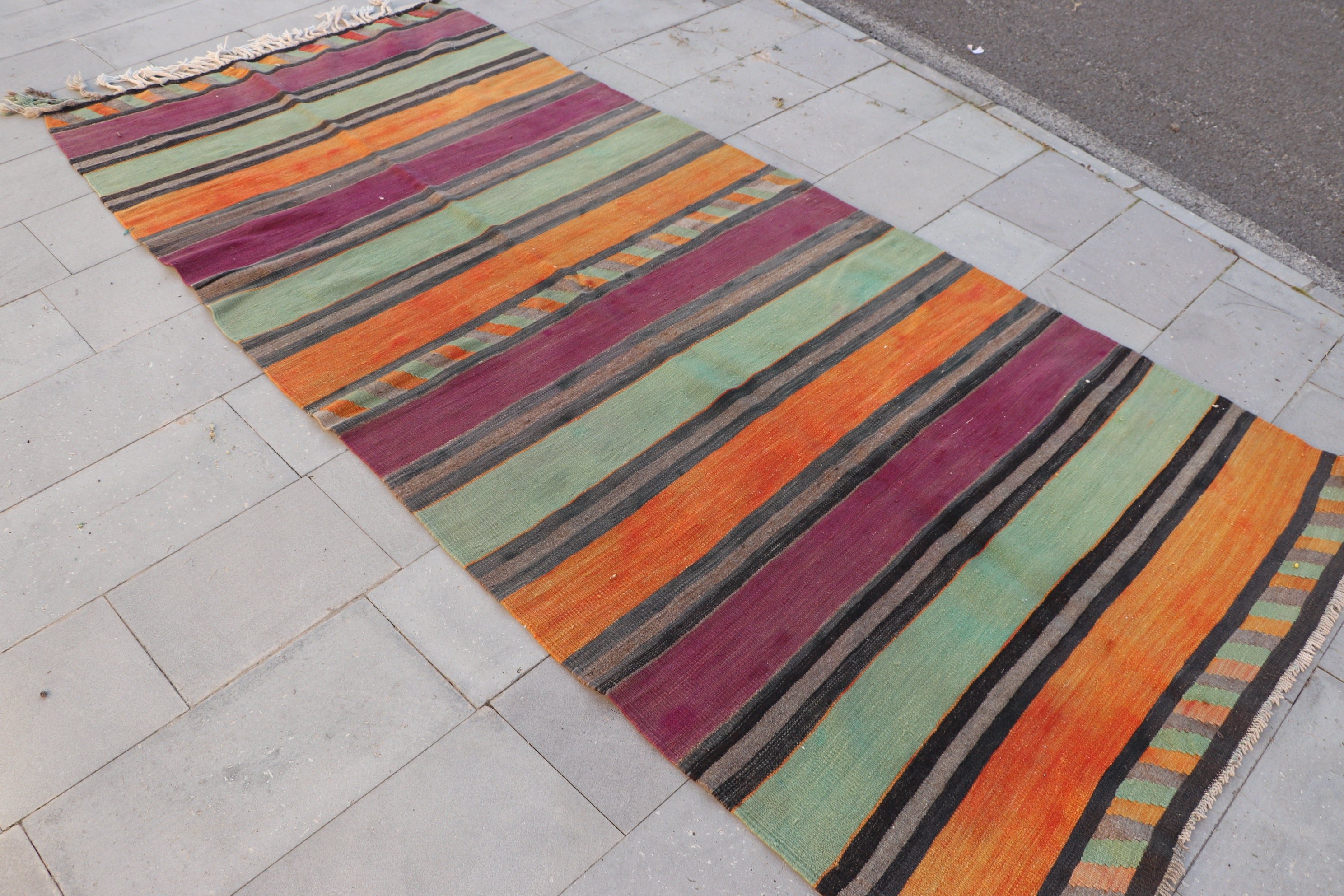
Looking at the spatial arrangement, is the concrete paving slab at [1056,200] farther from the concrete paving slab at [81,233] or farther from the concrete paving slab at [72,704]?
the concrete paving slab at [72,704]

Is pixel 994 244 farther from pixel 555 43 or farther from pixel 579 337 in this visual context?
pixel 555 43

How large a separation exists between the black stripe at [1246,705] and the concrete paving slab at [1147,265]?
75 cm

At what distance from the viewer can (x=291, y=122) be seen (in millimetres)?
3432

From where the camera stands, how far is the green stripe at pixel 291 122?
3.15 m

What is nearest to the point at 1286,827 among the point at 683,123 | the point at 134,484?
the point at 134,484

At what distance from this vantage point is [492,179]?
10.6ft

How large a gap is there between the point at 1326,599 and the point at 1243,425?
1.90 feet

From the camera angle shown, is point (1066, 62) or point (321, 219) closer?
point (321, 219)

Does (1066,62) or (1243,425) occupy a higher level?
(1066,62)

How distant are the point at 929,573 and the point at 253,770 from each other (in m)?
1.53

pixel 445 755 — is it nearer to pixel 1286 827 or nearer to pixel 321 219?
pixel 1286 827

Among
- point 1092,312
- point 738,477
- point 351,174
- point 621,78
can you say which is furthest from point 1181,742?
point 621,78

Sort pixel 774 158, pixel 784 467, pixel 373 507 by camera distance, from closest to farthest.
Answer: pixel 373 507 → pixel 784 467 → pixel 774 158

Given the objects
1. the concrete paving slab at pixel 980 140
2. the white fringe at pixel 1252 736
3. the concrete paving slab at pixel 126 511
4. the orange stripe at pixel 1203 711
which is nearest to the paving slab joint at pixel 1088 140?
the concrete paving slab at pixel 980 140
